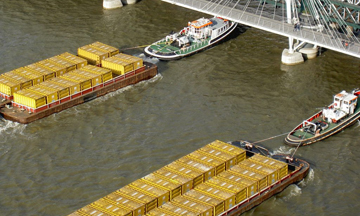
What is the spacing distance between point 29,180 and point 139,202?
1530cm

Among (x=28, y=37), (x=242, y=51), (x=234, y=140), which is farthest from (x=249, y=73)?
(x=28, y=37)

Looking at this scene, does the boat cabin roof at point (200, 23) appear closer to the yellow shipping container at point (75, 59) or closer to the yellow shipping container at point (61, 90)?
the yellow shipping container at point (75, 59)

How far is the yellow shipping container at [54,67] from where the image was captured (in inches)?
4329

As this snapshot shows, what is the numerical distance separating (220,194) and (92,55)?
133 ft

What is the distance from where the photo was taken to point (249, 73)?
372 feet

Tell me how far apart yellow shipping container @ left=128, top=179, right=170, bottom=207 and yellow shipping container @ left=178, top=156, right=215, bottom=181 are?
5.42 m

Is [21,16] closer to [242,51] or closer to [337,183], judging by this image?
[242,51]

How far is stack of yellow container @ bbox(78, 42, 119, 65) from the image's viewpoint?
115 meters

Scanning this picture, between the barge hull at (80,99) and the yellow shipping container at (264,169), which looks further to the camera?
the barge hull at (80,99)

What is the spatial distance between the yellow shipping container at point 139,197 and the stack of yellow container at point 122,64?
32.0 m

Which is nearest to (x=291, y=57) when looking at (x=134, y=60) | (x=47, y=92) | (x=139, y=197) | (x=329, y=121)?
(x=329, y=121)

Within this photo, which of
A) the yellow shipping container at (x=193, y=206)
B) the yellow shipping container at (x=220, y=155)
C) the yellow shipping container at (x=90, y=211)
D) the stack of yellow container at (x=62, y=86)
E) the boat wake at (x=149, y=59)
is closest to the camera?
the yellow shipping container at (x=90, y=211)

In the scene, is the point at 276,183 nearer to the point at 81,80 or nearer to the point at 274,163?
the point at 274,163

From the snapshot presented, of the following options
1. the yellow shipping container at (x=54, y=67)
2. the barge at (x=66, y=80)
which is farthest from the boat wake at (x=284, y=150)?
the yellow shipping container at (x=54, y=67)
